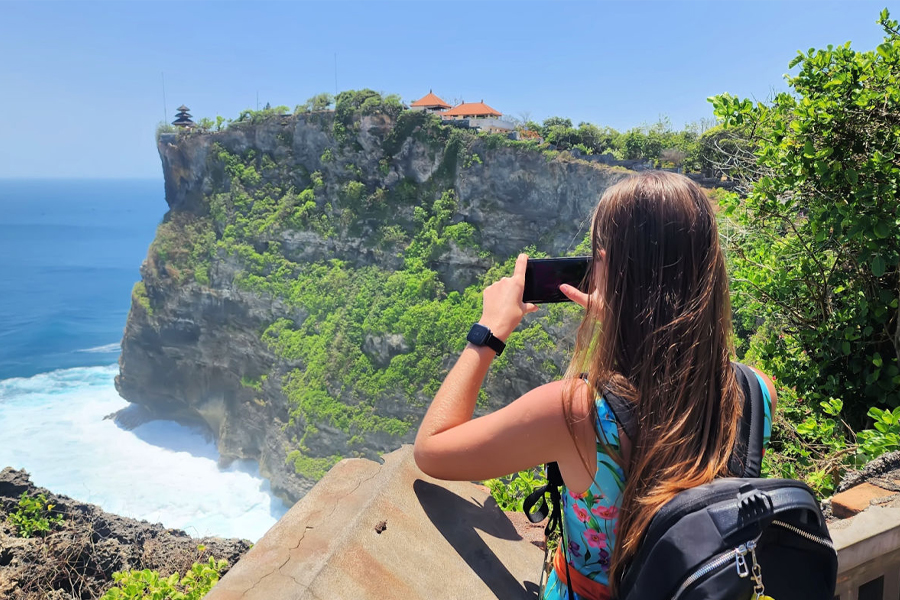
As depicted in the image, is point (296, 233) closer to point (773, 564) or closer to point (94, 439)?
point (94, 439)

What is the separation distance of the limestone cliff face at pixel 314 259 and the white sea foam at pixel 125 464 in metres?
1.35

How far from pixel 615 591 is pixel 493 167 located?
22733 mm

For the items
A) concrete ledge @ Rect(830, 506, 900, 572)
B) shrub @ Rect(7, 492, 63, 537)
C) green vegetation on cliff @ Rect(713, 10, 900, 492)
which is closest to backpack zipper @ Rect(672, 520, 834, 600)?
concrete ledge @ Rect(830, 506, 900, 572)

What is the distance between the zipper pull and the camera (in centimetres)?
83

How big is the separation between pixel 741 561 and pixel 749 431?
0.36 m

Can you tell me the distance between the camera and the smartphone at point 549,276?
1384 mm

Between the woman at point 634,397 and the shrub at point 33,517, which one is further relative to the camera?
the shrub at point 33,517

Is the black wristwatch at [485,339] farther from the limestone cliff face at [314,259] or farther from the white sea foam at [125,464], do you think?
the white sea foam at [125,464]

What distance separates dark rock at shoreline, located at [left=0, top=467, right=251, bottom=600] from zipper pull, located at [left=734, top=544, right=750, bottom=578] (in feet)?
10.2

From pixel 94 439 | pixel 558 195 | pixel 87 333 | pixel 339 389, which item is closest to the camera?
pixel 558 195

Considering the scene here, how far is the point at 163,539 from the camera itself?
3.85 meters

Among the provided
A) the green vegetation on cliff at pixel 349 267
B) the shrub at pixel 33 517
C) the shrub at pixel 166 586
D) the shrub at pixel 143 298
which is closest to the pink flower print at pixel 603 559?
the shrub at pixel 166 586

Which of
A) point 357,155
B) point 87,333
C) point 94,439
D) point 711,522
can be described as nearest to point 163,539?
point 711,522

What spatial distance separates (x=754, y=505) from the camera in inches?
33.9
